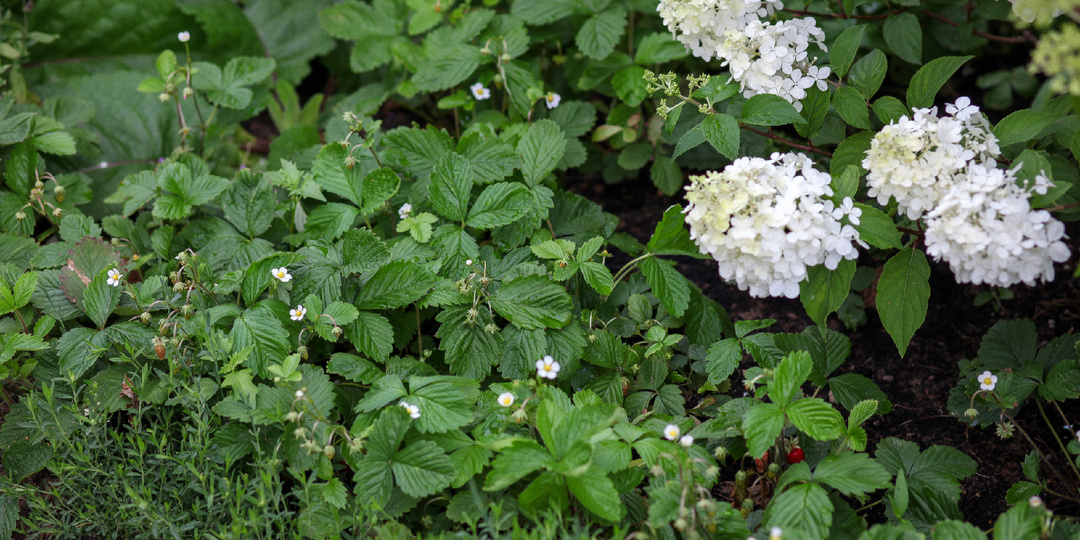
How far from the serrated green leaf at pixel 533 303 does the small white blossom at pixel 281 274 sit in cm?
53

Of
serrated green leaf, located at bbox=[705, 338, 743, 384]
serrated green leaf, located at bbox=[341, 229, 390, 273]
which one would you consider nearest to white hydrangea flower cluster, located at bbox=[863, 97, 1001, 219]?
serrated green leaf, located at bbox=[705, 338, 743, 384]

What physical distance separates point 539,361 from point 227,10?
2.42m

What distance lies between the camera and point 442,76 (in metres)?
2.53

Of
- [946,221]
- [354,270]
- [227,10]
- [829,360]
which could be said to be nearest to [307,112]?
[227,10]

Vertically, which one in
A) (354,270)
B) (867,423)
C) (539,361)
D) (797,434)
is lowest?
(867,423)

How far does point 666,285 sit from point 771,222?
472 millimetres

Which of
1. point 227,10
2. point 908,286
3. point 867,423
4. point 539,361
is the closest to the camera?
point 908,286

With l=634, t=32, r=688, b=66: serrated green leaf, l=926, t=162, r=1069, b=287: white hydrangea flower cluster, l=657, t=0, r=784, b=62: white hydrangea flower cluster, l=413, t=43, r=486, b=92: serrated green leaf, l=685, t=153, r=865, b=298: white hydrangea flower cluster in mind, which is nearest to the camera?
l=926, t=162, r=1069, b=287: white hydrangea flower cluster

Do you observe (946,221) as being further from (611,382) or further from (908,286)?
(611,382)

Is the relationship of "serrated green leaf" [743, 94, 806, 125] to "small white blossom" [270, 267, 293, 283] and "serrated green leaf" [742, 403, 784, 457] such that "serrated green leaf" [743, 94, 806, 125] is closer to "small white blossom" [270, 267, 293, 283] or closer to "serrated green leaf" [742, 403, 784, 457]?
"serrated green leaf" [742, 403, 784, 457]

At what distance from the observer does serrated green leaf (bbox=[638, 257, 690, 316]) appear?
1.94 m

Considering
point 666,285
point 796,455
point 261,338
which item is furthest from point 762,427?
point 261,338

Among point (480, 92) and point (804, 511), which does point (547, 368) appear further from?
point (480, 92)

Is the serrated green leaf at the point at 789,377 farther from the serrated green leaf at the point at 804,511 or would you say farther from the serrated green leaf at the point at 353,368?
the serrated green leaf at the point at 353,368
